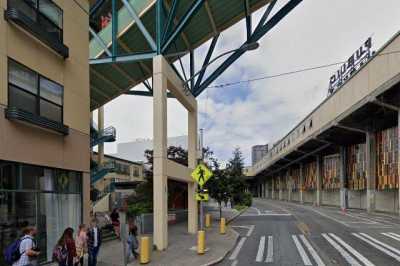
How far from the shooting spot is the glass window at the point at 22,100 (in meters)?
12.3

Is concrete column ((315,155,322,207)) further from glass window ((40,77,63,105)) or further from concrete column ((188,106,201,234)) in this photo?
glass window ((40,77,63,105))

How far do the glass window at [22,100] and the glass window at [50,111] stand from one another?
440mm

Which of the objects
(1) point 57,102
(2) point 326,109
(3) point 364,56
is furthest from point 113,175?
(1) point 57,102

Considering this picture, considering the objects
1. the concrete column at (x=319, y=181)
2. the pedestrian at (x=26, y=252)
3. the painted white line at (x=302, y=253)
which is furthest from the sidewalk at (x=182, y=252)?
the concrete column at (x=319, y=181)

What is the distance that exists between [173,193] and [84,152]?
19446 millimetres

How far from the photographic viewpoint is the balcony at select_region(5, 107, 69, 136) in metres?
11.9

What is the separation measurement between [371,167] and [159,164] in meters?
31.9

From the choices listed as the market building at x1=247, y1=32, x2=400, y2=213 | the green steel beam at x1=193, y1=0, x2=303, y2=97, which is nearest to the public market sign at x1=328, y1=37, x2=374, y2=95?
the market building at x1=247, y1=32, x2=400, y2=213

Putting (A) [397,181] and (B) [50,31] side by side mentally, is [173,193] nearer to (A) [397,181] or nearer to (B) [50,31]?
(A) [397,181]

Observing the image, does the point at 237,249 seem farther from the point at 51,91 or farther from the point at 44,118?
the point at 51,91

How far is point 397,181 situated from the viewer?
3888cm

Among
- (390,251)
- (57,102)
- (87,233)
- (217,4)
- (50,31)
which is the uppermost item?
(217,4)

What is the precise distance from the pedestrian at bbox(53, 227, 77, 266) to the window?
4006 millimetres

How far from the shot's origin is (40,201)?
45.2 feet
